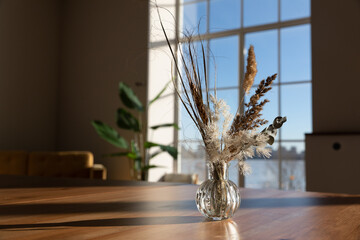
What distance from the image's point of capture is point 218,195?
2.43ft

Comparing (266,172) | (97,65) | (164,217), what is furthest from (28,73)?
(164,217)

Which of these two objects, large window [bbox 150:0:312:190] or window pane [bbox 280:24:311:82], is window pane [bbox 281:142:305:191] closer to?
large window [bbox 150:0:312:190]

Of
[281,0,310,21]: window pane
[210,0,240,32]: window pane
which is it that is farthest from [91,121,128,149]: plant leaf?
[281,0,310,21]: window pane

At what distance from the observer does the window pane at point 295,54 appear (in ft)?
13.5

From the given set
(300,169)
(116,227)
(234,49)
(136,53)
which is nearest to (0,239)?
(116,227)

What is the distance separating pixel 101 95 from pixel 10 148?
138cm

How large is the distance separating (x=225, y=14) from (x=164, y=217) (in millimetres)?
4249

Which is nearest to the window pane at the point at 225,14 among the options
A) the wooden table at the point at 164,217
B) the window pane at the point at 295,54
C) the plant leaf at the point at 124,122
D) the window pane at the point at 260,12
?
the window pane at the point at 260,12

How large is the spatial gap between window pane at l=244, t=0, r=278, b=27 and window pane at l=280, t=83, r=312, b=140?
0.87 meters

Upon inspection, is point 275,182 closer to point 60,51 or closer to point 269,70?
point 269,70

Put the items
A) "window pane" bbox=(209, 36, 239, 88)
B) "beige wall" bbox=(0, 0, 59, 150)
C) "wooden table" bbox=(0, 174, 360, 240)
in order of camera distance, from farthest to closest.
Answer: "beige wall" bbox=(0, 0, 59, 150) → "window pane" bbox=(209, 36, 239, 88) → "wooden table" bbox=(0, 174, 360, 240)

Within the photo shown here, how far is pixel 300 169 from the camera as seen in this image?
411cm

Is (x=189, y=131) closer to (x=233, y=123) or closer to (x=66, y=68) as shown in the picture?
(x=233, y=123)

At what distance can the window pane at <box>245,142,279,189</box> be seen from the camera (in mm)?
4227
